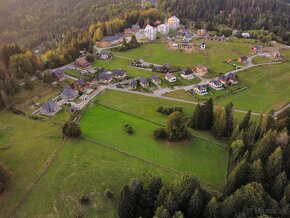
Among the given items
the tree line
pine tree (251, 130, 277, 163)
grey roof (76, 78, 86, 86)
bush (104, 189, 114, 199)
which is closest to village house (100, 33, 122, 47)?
grey roof (76, 78, 86, 86)

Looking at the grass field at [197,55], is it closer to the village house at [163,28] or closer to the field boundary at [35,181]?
the village house at [163,28]

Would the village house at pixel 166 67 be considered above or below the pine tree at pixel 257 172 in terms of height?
below

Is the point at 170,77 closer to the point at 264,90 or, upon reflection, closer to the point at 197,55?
the point at 197,55

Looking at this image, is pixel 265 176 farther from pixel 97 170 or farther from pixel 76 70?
pixel 76 70

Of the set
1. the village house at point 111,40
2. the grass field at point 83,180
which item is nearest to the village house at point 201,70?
the village house at point 111,40

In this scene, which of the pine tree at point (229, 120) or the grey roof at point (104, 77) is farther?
the grey roof at point (104, 77)

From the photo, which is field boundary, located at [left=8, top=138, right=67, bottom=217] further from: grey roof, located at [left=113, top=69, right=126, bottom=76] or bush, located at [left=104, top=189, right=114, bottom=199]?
grey roof, located at [left=113, top=69, right=126, bottom=76]
